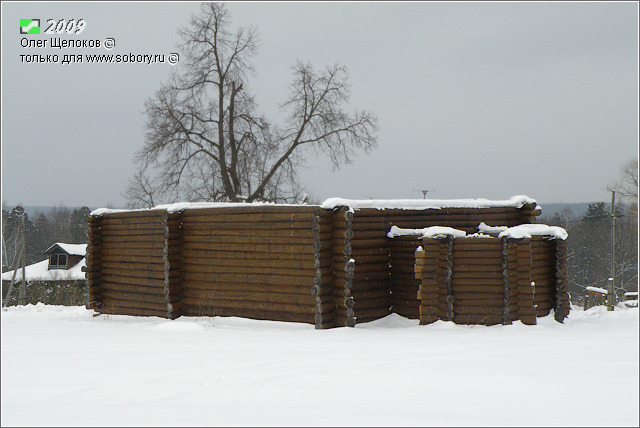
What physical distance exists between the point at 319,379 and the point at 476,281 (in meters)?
6.18

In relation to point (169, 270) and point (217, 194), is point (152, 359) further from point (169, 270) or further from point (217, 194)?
point (217, 194)

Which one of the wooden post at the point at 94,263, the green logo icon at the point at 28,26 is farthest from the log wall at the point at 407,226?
the green logo icon at the point at 28,26

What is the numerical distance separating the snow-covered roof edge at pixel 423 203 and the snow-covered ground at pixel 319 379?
117 inches

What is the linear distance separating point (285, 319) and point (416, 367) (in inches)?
227

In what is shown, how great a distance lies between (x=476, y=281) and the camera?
38.9ft

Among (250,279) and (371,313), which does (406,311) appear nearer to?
(371,313)

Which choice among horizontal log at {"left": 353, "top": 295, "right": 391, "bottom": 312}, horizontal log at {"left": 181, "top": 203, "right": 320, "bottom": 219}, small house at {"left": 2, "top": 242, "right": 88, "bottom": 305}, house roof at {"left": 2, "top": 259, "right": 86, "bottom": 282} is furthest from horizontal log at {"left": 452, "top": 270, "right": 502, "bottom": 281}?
house roof at {"left": 2, "top": 259, "right": 86, "bottom": 282}

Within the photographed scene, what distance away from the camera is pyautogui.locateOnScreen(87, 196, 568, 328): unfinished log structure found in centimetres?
1221

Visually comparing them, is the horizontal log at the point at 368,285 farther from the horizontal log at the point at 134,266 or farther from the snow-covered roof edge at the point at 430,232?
the horizontal log at the point at 134,266

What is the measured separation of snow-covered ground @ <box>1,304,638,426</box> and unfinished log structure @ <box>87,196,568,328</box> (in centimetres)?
202

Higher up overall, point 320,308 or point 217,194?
point 217,194

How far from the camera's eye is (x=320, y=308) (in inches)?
474

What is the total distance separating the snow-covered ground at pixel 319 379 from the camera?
5195 millimetres

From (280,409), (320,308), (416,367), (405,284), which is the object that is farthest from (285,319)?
(280,409)
